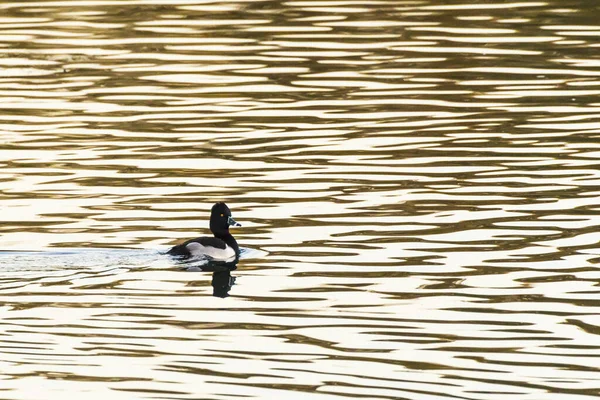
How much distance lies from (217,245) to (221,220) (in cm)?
57

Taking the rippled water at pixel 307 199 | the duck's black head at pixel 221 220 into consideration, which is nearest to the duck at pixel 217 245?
the duck's black head at pixel 221 220

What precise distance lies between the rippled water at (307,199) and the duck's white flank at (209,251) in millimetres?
173

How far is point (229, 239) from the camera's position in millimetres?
16453

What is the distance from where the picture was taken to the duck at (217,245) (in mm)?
16062

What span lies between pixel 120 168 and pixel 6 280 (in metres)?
5.53

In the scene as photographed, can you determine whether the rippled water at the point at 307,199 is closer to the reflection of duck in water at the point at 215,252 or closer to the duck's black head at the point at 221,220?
the reflection of duck in water at the point at 215,252

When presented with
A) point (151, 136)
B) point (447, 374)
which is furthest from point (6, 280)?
point (151, 136)

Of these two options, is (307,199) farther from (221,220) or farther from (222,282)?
(222,282)

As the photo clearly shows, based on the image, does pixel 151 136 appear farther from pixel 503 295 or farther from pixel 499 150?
pixel 503 295

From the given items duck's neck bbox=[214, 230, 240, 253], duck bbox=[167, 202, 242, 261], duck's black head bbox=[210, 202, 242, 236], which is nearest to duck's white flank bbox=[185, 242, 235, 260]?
duck bbox=[167, 202, 242, 261]

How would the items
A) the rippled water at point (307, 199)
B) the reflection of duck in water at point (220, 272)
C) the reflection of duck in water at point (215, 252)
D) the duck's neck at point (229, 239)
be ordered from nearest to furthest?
the rippled water at point (307, 199)
the reflection of duck in water at point (220, 272)
the reflection of duck in water at point (215, 252)
the duck's neck at point (229, 239)

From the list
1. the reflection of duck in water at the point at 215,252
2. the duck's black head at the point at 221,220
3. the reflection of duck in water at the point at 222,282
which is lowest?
the reflection of duck in water at the point at 222,282

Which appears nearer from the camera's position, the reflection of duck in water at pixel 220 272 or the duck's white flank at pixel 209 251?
the reflection of duck in water at pixel 220 272

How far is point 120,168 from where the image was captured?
2050cm
